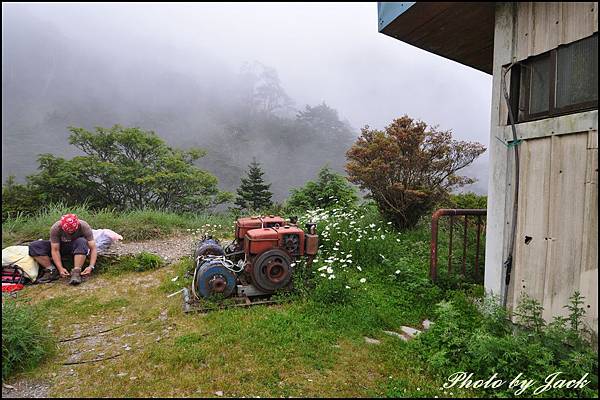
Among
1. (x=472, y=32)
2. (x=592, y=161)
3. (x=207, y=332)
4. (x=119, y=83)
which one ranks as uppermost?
(x=119, y=83)

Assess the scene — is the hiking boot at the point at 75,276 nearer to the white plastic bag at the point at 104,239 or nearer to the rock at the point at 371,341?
the white plastic bag at the point at 104,239

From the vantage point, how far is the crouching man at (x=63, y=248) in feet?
19.3

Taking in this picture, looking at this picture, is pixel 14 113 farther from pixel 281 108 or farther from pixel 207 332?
pixel 207 332

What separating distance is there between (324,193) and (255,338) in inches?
310

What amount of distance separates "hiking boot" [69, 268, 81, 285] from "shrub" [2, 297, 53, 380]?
7.58 ft

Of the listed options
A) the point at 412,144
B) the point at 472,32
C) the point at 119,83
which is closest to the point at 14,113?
the point at 119,83

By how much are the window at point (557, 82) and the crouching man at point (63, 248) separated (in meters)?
6.74

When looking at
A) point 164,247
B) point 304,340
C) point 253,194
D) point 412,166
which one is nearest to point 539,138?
point 304,340

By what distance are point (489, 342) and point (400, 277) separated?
2164 mm

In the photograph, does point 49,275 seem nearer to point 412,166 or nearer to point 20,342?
point 20,342

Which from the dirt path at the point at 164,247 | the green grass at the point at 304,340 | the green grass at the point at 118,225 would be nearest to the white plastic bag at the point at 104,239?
the dirt path at the point at 164,247

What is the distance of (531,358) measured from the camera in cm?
266

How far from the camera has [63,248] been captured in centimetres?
616

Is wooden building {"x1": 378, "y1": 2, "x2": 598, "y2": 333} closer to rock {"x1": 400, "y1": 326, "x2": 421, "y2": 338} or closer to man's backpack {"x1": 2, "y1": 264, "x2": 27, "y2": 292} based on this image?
rock {"x1": 400, "y1": 326, "x2": 421, "y2": 338}
